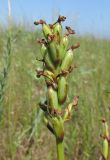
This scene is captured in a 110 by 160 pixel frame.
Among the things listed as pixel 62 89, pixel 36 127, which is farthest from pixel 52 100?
pixel 36 127

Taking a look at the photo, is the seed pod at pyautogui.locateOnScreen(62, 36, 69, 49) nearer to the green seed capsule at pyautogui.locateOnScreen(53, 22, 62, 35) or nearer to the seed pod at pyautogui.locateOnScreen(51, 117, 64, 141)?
the green seed capsule at pyautogui.locateOnScreen(53, 22, 62, 35)

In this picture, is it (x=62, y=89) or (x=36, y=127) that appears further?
(x=36, y=127)

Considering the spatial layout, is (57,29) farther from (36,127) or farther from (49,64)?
(36,127)

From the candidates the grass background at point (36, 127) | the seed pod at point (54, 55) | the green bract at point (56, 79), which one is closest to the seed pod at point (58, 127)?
the green bract at point (56, 79)

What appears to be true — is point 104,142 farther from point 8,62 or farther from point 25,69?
point 25,69

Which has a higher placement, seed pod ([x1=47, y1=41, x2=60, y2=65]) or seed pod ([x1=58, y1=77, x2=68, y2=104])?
seed pod ([x1=47, y1=41, x2=60, y2=65])

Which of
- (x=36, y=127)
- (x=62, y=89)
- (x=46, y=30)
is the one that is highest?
(x=46, y=30)

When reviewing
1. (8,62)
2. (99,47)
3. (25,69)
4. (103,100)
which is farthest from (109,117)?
(99,47)

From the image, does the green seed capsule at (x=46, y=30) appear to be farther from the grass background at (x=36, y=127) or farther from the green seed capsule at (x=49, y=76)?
the grass background at (x=36, y=127)

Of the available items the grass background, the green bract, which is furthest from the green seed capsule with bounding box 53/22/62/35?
the grass background
